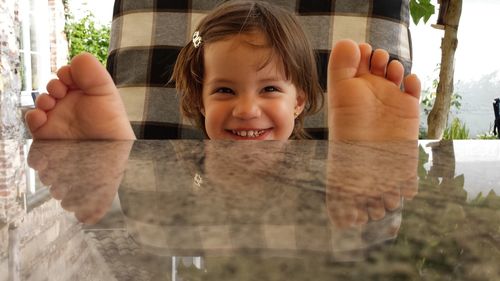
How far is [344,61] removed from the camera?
908mm

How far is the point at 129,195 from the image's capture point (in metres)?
0.23

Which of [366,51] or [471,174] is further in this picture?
[366,51]

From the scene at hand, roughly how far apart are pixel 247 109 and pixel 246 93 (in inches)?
2.2

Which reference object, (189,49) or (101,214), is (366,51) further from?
(101,214)

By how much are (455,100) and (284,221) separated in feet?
19.0

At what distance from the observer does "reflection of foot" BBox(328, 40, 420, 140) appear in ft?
2.90

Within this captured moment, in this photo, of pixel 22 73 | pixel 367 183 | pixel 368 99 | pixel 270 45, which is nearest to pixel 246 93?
pixel 270 45

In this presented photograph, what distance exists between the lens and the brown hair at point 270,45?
4.41 ft

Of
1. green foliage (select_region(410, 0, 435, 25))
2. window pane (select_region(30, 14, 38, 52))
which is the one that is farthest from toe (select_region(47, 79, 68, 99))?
window pane (select_region(30, 14, 38, 52))

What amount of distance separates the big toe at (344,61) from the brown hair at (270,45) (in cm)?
43

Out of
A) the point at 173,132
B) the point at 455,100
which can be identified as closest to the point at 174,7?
the point at 173,132

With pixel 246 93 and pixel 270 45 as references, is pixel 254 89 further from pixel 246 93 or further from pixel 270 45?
pixel 270 45

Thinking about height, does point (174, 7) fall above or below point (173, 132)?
above

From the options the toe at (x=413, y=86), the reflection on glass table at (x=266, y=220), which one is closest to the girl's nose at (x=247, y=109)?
the toe at (x=413, y=86)
